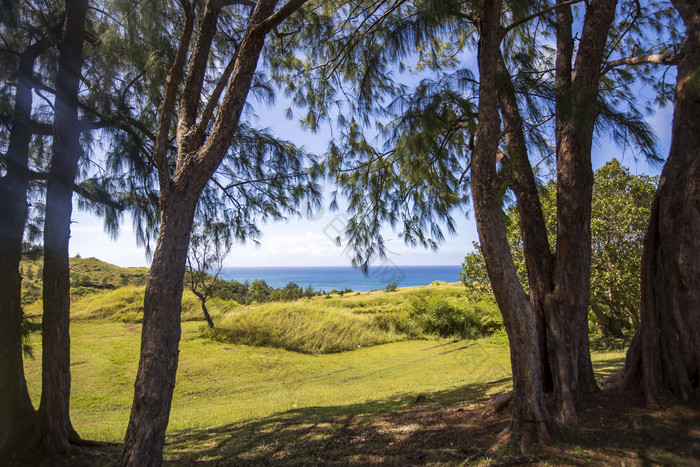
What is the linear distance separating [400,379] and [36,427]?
15.2 feet

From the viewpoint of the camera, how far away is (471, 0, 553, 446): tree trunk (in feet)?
7.70

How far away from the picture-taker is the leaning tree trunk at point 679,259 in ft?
7.88

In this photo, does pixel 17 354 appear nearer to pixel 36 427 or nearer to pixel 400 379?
pixel 36 427

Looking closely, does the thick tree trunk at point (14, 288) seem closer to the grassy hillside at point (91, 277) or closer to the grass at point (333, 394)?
the grass at point (333, 394)

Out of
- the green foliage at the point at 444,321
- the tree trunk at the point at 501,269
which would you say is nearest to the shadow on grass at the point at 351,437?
the tree trunk at the point at 501,269

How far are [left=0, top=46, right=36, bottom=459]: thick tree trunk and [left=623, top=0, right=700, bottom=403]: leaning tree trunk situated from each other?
4.70 m

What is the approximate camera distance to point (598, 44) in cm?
289

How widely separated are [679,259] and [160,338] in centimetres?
339

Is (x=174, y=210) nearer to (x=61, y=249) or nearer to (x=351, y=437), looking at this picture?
(x=61, y=249)

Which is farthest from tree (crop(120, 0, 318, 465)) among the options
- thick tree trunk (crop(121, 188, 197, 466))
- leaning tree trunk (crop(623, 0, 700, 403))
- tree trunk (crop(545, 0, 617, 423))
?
leaning tree trunk (crop(623, 0, 700, 403))

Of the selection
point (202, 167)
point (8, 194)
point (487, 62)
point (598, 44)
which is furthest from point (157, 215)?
point (598, 44)

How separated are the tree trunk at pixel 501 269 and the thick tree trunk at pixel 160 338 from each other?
195 cm

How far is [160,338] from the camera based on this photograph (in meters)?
2.15

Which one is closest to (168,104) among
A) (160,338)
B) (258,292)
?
(160,338)
